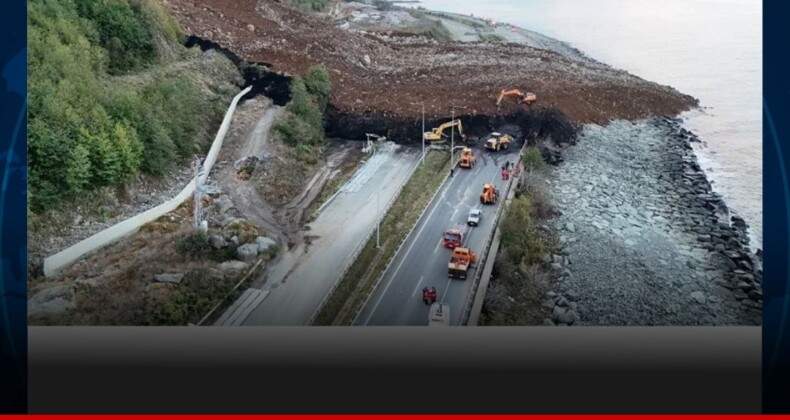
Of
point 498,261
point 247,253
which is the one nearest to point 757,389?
point 498,261

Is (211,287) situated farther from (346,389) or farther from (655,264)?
(655,264)

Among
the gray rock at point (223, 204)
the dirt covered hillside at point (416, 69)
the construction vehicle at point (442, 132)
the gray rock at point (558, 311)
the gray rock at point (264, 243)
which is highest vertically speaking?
the dirt covered hillside at point (416, 69)

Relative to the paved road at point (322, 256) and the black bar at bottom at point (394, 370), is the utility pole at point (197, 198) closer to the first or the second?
the paved road at point (322, 256)

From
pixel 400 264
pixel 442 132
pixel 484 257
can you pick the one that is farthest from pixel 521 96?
pixel 400 264

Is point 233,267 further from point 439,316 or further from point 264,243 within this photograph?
point 439,316

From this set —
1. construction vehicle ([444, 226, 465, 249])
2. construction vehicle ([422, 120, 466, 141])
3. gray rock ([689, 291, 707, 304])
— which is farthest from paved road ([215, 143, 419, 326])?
gray rock ([689, 291, 707, 304])

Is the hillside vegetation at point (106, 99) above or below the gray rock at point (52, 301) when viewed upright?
above

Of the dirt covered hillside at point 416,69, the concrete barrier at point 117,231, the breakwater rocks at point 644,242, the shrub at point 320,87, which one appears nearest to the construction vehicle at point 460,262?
the breakwater rocks at point 644,242
